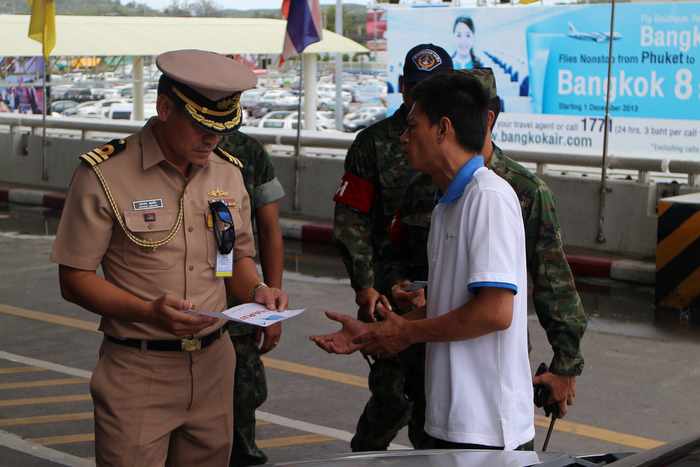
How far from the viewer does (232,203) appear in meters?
3.58

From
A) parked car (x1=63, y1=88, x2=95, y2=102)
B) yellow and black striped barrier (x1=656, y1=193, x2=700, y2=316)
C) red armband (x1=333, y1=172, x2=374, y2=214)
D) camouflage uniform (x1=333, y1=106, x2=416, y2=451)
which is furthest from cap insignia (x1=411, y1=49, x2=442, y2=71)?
parked car (x1=63, y1=88, x2=95, y2=102)

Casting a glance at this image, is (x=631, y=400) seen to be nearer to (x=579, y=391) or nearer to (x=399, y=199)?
(x=579, y=391)

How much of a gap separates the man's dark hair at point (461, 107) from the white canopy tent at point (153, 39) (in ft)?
72.2

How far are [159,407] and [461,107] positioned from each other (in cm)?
126

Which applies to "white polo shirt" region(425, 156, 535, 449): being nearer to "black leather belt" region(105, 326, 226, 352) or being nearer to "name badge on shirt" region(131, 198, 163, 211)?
"black leather belt" region(105, 326, 226, 352)

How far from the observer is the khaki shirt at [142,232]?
10.8 ft

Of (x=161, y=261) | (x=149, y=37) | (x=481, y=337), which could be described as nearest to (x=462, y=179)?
(x=481, y=337)

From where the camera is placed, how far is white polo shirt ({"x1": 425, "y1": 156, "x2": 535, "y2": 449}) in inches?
121

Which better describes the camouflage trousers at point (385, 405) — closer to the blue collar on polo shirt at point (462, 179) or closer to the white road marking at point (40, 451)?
the blue collar on polo shirt at point (462, 179)

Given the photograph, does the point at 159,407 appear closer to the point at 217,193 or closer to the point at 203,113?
the point at 217,193

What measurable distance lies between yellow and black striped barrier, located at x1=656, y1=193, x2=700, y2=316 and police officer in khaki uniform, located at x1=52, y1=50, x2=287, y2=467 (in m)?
6.35

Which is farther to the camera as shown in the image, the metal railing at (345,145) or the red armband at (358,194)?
the metal railing at (345,145)

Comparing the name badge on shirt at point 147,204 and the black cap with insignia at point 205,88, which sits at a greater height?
the black cap with insignia at point 205,88

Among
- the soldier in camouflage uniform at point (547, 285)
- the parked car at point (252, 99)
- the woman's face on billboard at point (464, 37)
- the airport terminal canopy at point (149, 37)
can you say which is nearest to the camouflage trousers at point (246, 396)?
the soldier in camouflage uniform at point (547, 285)
